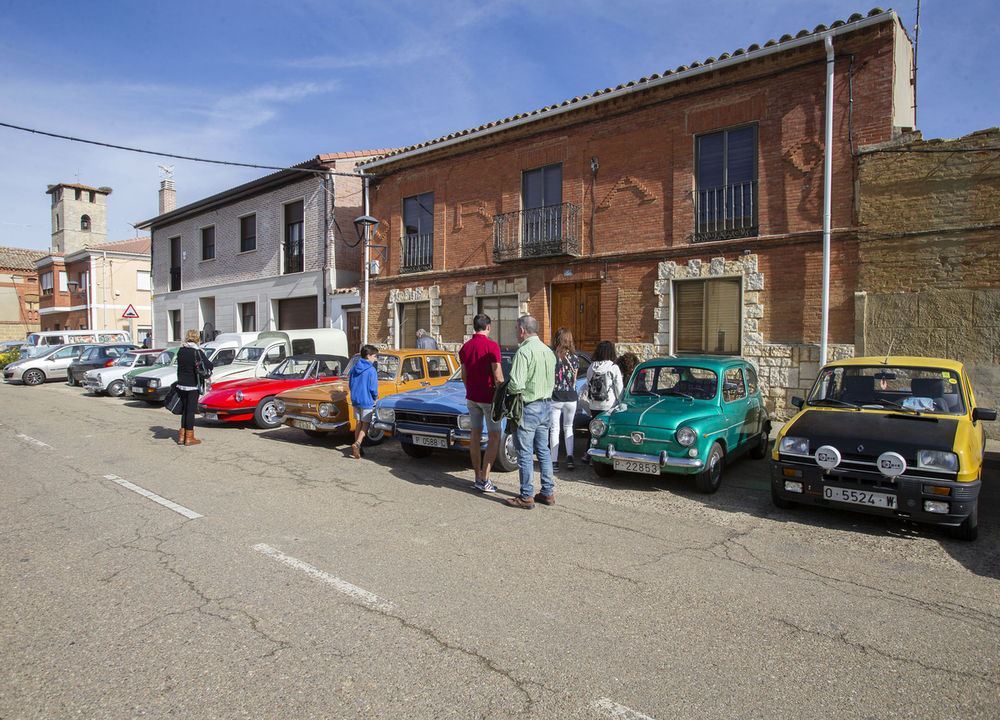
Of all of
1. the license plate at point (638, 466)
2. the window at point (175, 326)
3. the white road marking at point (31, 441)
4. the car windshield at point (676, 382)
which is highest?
the window at point (175, 326)

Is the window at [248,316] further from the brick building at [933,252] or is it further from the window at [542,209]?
the brick building at [933,252]

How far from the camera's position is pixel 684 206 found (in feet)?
41.0

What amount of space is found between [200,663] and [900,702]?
3351 mm

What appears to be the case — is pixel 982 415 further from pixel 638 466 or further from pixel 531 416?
pixel 531 416

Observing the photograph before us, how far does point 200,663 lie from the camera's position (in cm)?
296

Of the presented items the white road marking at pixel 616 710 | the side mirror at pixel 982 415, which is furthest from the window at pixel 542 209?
the white road marking at pixel 616 710

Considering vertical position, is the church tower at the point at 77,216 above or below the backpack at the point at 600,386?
above

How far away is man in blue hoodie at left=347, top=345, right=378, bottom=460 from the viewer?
8141 millimetres

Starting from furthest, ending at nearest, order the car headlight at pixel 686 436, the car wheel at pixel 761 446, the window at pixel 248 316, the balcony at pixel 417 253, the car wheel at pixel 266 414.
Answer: the window at pixel 248 316, the balcony at pixel 417 253, the car wheel at pixel 266 414, the car wheel at pixel 761 446, the car headlight at pixel 686 436

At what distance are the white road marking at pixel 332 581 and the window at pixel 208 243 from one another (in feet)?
82.2

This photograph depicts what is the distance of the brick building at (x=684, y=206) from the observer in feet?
35.1

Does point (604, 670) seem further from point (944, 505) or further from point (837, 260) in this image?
point (837, 260)

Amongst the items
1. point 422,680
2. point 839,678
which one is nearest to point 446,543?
point 422,680

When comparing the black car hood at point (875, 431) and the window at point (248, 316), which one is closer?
the black car hood at point (875, 431)
